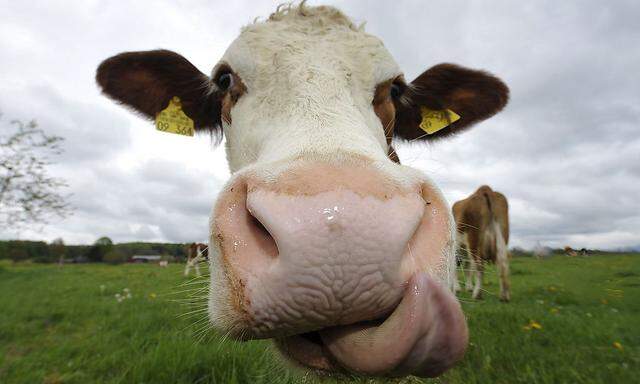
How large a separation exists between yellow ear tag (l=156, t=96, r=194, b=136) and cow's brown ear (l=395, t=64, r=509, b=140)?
6.91 ft

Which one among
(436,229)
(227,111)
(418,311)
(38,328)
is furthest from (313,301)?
(38,328)

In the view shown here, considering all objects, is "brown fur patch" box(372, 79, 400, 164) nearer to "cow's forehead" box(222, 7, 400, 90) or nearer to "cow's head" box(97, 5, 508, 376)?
"cow's forehead" box(222, 7, 400, 90)

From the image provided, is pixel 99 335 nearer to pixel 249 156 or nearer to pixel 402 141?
pixel 249 156

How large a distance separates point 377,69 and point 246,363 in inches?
90.2

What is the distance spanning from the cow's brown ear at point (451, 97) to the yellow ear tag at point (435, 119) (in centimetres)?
4

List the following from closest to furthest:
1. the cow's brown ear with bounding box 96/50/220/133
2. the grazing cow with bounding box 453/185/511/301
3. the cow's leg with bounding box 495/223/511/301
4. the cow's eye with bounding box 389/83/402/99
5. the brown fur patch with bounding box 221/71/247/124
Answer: the brown fur patch with bounding box 221/71/247/124, the cow's eye with bounding box 389/83/402/99, the cow's brown ear with bounding box 96/50/220/133, the cow's leg with bounding box 495/223/511/301, the grazing cow with bounding box 453/185/511/301

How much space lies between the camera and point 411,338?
1030 millimetres

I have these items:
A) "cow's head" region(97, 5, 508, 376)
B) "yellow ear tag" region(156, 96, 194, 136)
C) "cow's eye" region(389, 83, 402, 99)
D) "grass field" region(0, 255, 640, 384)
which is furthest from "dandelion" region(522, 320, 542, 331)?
"yellow ear tag" region(156, 96, 194, 136)

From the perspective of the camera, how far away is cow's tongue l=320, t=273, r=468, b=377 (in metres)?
1.04

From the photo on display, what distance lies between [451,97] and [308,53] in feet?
7.21

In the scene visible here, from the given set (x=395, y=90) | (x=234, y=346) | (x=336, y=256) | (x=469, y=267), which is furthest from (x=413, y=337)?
(x=469, y=267)

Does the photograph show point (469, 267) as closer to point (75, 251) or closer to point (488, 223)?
point (488, 223)

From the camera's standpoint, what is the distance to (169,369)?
267 centimetres

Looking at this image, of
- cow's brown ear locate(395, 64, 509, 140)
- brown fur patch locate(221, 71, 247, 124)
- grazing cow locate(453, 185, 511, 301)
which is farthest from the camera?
grazing cow locate(453, 185, 511, 301)
